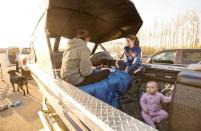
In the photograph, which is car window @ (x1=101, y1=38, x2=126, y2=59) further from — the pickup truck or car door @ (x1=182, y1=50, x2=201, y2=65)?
car door @ (x1=182, y1=50, x2=201, y2=65)

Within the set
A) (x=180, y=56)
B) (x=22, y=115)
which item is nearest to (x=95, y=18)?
(x=22, y=115)

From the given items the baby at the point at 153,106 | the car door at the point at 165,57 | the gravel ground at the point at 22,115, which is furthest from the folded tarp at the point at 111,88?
the car door at the point at 165,57

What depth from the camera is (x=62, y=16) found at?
3.90 metres

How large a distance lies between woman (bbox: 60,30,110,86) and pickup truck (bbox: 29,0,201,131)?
9.2 inches

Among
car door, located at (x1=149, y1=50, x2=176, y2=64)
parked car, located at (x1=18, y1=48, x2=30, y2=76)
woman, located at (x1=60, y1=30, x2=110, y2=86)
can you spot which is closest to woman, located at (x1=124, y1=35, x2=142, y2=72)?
woman, located at (x1=60, y1=30, x2=110, y2=86)

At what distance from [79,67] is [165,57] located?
17.2 ft

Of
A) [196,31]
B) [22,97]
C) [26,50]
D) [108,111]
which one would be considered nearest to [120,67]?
[108,111]

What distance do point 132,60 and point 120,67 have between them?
24 centimetres

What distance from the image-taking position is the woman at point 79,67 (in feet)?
9.87

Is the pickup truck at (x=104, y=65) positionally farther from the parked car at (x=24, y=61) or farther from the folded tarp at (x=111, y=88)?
the parked car at (x=24, y=61)

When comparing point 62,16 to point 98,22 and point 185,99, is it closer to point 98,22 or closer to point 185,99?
point 98,22

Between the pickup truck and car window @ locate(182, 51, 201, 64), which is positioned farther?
car window @ locate(182, 51, 201, 64)

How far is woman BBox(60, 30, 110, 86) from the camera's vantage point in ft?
9.87

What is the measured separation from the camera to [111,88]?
112 inches
